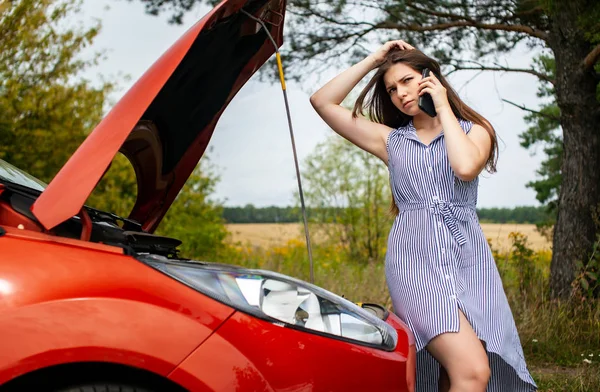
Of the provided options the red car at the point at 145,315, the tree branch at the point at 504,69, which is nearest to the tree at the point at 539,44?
the tree branch at the point at 504,69

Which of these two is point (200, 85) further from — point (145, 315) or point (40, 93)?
point (40, 93)

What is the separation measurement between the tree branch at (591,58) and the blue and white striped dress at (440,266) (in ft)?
14.0

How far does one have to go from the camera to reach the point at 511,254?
7.24m

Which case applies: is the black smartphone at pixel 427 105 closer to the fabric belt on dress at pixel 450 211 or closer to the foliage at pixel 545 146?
the fabric belt on dress at pixel 450 211

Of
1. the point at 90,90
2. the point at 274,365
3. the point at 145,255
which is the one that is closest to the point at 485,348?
the point at 274,365

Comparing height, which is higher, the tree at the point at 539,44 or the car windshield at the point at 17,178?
Result: the tree at the point at 539,44

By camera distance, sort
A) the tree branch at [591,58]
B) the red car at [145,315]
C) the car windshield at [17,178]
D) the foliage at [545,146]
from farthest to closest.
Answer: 1. the foliage at [545,146]
2. the tree branch at [591,58]
3. the car windshield at [17,178]
4. the red car at [145,315]

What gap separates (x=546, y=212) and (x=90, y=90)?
985 cm

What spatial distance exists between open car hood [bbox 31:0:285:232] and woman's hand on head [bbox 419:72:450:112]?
597 millimetres

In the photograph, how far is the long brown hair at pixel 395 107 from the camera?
2725 millimetres

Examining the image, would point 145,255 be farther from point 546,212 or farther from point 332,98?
point 546,212

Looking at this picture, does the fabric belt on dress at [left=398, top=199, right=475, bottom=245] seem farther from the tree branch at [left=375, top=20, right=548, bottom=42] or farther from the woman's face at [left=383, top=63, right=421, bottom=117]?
the tree branch at [left=375, top=20, right=548, bottom=42]

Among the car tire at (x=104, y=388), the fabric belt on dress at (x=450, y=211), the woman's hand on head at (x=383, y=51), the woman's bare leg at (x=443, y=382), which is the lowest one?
the woman's bare leg at (x=443, y=382)

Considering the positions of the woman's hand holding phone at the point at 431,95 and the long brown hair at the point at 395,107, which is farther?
the long brown hair at the point at 395,107
